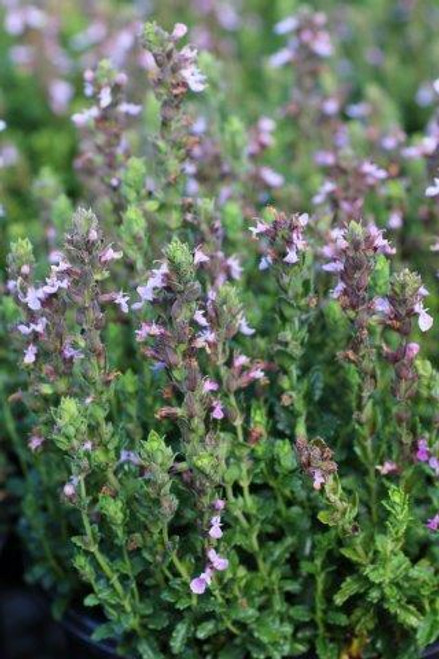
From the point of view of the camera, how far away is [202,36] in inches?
182

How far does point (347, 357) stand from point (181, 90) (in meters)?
0.72

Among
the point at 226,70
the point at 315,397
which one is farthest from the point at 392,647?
the point at 226,70

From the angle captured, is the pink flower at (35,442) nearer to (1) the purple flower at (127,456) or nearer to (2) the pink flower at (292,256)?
(1) the purple flower at (127,456)

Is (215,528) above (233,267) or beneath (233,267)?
beneath

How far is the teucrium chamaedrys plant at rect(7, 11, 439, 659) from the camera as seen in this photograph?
7.54ft

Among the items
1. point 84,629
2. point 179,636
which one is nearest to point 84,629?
point 84,629

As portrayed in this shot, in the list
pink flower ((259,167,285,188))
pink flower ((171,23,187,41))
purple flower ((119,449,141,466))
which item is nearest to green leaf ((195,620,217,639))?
purple flower ((119,449,141,466))

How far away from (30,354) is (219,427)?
0.42 meters

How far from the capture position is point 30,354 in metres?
2.45

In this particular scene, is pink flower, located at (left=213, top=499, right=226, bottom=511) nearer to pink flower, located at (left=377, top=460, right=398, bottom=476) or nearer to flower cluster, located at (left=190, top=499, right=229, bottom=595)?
flower cluster, located at (left=190, top=499, right=229, bottom=595)

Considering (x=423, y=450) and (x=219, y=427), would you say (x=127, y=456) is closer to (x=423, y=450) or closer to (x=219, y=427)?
(x=219, y=427)

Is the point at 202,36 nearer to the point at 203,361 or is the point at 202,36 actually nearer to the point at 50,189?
the point at 50,189

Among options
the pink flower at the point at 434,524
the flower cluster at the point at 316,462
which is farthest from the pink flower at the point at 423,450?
the flower cluster at the point at 316,462

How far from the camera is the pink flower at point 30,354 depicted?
245 centimetres
